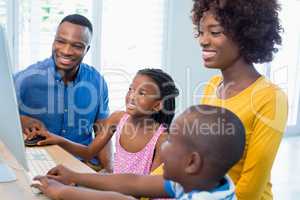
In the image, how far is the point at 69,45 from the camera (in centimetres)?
226

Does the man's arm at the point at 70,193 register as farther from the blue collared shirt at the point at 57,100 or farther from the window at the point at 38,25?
the window at the point at 38,25

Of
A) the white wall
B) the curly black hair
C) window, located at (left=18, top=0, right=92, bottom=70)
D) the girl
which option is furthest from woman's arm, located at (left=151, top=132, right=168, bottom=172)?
the white wall

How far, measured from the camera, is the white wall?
4.10m

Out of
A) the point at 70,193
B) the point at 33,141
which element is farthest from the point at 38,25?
the point at 70,193

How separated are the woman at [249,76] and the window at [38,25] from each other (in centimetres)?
229

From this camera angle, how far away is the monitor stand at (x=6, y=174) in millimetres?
1446

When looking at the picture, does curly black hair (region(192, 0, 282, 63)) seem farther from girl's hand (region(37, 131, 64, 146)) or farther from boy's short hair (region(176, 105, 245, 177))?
girl's hand (region(37, 131, 64, 146))

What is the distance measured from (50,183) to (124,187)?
227 millimetres

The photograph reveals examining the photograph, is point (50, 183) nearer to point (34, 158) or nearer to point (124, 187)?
point (124, 187)

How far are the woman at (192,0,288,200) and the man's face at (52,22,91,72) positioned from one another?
87 cm

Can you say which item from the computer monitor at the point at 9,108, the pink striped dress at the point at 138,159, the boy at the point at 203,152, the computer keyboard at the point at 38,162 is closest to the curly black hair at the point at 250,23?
the boy at the point at 203,152

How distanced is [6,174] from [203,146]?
727 mm

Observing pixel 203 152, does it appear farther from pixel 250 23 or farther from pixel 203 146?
pixel 250 23

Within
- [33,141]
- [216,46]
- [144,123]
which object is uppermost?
[216,46]
